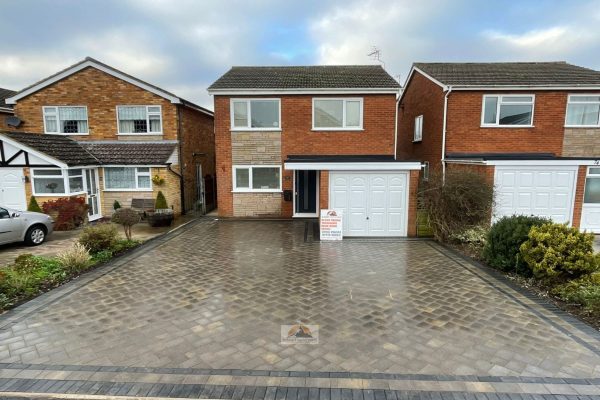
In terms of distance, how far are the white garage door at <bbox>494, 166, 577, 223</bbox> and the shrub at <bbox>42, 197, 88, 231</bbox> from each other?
1524cm

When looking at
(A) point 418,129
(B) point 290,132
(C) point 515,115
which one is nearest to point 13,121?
(B) point 290,132

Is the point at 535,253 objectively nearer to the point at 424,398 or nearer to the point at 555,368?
the point at 555,368

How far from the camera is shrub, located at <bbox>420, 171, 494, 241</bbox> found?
1009 cm

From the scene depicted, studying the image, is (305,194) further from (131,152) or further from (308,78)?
(131,152)

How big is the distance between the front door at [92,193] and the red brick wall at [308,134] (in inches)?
219

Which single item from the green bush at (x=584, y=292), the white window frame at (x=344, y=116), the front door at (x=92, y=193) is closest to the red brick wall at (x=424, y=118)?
the white window frame at (x=344, y=116)

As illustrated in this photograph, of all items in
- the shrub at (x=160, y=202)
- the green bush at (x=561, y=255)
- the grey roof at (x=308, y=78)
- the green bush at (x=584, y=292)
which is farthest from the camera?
the shrub at (x=160, y=202)

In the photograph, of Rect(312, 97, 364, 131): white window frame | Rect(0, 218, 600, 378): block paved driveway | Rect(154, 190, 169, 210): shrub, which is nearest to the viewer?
Rect(0, 218, 600, 378): block paved driveway

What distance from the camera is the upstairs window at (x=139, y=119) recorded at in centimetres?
1541

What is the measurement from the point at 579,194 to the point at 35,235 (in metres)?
17.3

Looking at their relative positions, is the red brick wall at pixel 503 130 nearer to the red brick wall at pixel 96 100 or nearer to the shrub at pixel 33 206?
the red brick wall at pixel 96 100

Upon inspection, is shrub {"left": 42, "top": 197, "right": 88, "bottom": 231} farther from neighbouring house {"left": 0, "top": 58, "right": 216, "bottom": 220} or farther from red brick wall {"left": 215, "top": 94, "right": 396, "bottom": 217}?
red brick wall {"left": 215, "top": 94, "right": 396, "bottom": 217}

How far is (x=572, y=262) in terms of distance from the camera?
20.8ft

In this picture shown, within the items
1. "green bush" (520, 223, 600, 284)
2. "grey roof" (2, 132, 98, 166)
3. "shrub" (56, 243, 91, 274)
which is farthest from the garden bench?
"green bush" (520, 223, 600, 284)
